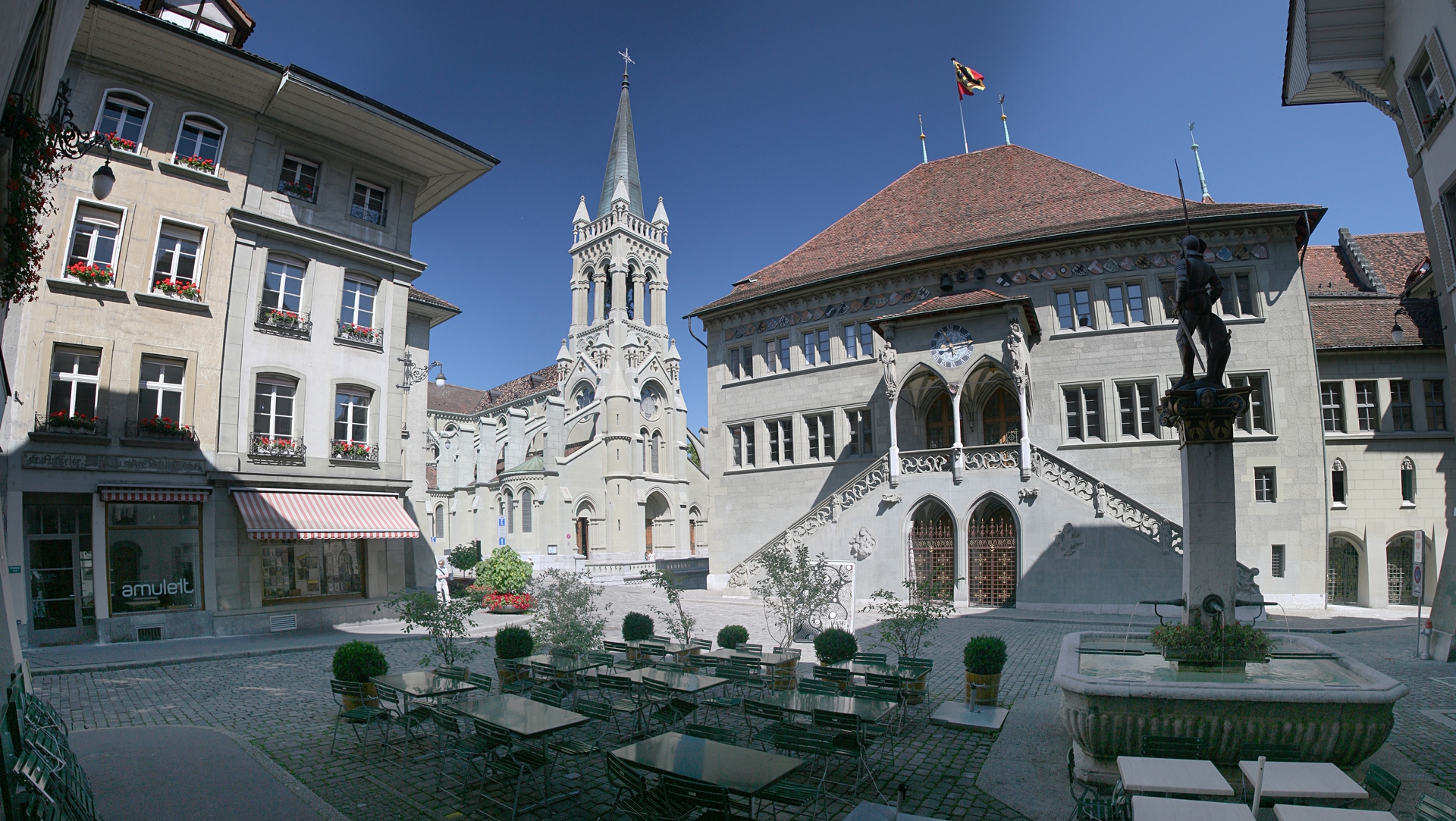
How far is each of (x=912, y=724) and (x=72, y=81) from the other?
Result: 21.8 m

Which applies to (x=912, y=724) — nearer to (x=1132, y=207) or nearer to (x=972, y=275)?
(x=972, y=275)

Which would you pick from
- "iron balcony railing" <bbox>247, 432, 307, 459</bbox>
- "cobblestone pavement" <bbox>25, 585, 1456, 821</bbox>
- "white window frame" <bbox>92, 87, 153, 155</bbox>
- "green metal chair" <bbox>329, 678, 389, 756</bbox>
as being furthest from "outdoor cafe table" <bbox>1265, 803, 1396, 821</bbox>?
"white window frame" <bbox>92, 87, 153, 155</bbox>

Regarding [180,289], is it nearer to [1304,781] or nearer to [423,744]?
[423,744]

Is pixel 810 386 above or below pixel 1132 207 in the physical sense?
below

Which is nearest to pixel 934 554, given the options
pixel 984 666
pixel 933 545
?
pixel 933 545

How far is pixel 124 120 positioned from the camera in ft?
56.9

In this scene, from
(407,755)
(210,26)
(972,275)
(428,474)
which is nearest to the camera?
(407,755)

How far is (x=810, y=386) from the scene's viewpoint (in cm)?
2822

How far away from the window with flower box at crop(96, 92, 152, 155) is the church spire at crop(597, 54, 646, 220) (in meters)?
43.3

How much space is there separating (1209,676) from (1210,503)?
6.84 ft

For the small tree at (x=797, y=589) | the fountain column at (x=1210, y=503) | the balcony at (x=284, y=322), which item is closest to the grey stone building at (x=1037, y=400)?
the small tree at (x=797, y=589)

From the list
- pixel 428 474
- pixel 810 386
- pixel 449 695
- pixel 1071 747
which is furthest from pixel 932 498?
pixel 428 474

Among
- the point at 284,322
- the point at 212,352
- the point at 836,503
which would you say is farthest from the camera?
the point at 836,503

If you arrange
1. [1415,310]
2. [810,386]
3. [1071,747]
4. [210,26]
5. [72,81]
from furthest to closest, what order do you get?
[810,386] < [1415,310] < [210,26] < [72,81] < [1071,747]
